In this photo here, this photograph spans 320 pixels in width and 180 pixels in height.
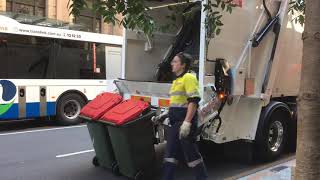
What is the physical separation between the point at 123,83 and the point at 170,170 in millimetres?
2385

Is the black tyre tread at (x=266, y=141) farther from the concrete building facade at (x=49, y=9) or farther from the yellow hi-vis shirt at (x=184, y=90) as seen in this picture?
the concrete building facade at (x=49, y=9)

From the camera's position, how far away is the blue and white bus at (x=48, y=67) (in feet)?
37.9

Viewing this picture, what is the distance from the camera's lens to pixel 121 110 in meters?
6.23

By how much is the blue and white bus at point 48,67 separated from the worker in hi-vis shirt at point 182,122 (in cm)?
594

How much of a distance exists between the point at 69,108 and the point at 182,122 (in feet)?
25.7

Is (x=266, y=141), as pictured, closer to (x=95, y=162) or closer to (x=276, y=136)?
(x=276, y=136)

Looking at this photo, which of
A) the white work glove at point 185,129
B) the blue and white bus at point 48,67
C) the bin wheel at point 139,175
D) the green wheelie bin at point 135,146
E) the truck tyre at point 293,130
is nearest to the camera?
the white work glove at point 185,129

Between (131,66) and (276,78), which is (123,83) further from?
(276,78)

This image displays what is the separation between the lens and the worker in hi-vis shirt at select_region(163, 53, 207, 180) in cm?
566

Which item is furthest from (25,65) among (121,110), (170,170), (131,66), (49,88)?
(170,170)

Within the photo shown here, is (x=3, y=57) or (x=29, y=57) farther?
(x=29, y=57)

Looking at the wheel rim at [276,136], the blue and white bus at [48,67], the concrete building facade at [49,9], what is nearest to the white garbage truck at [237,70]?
the wheel rim at [276,136]

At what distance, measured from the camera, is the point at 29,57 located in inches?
474

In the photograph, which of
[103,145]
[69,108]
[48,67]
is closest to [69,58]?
[48,67]
